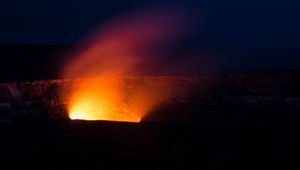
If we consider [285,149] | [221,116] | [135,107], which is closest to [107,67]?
[135,107]

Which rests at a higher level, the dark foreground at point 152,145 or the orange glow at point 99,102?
the orange glow at point 99,102

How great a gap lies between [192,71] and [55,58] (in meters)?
1.38

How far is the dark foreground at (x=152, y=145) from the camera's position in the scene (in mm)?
1846

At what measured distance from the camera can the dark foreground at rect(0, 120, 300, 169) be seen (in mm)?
1846

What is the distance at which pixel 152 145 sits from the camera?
1.94 meters

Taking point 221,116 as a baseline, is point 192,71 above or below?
above

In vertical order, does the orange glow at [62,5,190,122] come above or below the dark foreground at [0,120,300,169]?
above

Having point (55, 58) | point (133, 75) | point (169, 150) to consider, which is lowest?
point (169, 150)

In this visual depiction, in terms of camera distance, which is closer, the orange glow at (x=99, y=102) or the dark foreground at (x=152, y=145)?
the dark foreground at (x=152, y=145)

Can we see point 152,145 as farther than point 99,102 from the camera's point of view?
No

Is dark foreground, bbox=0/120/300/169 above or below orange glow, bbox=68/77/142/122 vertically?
below

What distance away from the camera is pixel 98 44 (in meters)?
3.35

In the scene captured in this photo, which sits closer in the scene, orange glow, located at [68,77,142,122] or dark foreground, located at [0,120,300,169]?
dark foreground, located at [0,120,300,169]

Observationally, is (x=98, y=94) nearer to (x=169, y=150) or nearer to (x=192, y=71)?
(x=192, y=71)
